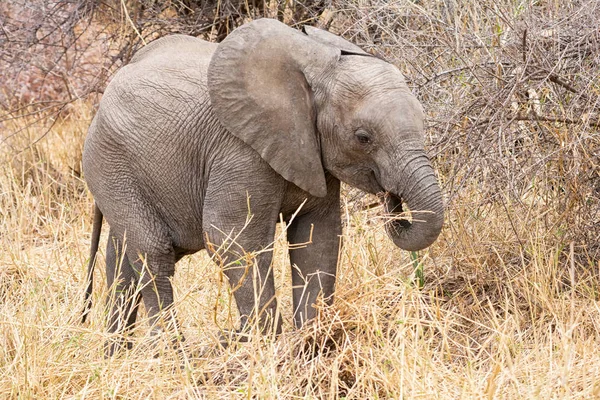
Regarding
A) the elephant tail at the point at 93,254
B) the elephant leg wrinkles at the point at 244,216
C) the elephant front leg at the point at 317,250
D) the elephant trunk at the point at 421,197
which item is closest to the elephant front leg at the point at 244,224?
the elephant leg wrinkles at the point at 244,216

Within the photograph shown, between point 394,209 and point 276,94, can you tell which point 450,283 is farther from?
point 276,94

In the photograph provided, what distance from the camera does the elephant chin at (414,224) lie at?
3.61 meters

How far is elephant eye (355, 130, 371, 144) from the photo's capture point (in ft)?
12.3

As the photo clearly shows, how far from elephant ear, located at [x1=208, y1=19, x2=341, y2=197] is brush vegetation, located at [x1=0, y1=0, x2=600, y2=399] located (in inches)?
17.3

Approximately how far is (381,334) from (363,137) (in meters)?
0.70

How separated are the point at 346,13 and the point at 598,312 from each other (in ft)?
8.96

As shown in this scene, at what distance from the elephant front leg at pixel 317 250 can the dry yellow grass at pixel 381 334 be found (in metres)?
0.10

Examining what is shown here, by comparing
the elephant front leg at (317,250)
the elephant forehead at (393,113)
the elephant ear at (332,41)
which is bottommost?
the elephant front leg at (317,250)

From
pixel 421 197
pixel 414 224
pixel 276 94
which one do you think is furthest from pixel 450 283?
pixel 276 94

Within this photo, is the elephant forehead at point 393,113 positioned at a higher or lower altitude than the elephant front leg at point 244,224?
higher

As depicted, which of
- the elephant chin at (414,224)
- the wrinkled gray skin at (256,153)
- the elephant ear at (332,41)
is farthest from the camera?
the elephant ear at (332,41)

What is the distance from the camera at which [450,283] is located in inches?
197

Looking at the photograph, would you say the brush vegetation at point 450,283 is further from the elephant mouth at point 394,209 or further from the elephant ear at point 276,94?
the elephant ear at point 276,94

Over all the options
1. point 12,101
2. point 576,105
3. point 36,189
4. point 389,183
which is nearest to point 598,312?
point 576,105
